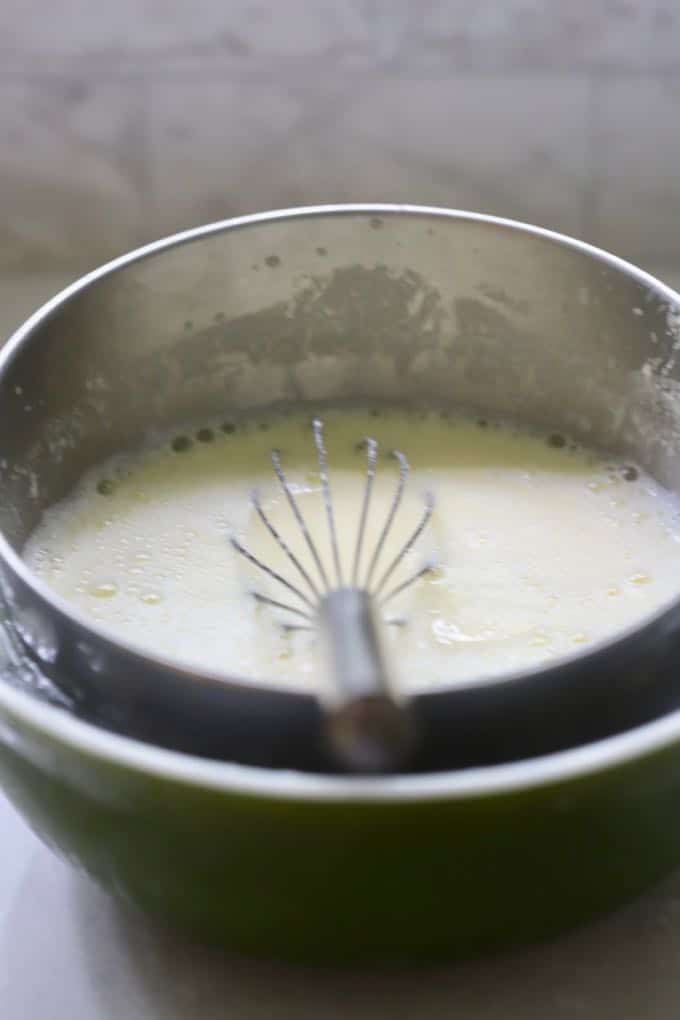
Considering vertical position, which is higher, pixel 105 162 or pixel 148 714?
pixel 105 162

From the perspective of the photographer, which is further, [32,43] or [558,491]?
[32,43]

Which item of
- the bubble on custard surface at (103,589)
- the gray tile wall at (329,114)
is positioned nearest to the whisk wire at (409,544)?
the bubble on custard surface at (103,589)

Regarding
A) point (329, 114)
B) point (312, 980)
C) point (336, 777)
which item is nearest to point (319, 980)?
point (312, 980)

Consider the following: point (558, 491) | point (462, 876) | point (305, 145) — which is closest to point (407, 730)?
point (462, 876)

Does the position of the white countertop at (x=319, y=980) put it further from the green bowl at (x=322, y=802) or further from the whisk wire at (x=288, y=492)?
the whisk wire at (x=288, y=492)

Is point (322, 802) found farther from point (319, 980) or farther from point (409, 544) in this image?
point (409, 544)

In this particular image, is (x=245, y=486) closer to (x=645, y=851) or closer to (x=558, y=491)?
(x=558, y=491)

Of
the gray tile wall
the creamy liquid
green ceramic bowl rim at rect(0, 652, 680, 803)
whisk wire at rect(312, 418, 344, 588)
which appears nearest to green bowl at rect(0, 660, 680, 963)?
green ceramic bowl rim at rect(0, 652, 680, 803)

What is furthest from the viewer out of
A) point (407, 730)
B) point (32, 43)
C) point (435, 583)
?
point (32, 43)
